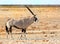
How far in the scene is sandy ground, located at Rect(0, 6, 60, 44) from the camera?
1.84 m

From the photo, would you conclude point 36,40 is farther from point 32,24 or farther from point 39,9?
point 39,9

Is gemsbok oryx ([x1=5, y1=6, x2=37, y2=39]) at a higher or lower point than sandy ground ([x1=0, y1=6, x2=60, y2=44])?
higher

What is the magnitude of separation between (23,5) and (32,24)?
46 cm

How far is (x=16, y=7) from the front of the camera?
2477mm

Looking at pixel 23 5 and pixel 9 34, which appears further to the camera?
pixel 23 5

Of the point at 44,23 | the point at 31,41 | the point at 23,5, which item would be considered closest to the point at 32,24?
the point at 44,23

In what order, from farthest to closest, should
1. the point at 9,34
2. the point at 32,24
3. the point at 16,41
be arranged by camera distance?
the point at 32,24, the point at 9,34, the point at 16,41

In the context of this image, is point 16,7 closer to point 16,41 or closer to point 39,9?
point 39,9

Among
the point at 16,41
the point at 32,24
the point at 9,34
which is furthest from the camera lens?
the point at 32,24

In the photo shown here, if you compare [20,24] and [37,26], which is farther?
[37,26]

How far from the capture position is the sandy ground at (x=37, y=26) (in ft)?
6.04

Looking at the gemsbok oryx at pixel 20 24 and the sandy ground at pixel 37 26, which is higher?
the gemsbok oryx at pixel 20 24

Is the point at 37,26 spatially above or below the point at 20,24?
below

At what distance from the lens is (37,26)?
208 cm
